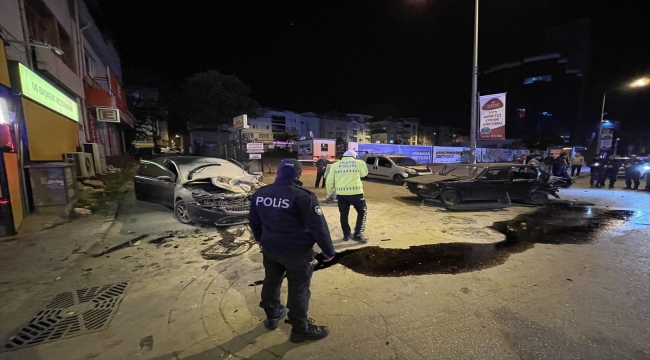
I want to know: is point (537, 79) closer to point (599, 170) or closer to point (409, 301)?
point (599, 170)

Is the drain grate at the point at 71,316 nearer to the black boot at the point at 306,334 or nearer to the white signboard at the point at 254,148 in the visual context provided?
the black boot at the point at 306,334

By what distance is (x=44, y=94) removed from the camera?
823cm

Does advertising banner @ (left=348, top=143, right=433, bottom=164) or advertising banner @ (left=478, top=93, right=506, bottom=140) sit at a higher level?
advertising banner @ (left=478, top=93, right=506, bottom=140)

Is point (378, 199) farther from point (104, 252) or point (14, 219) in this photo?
point (14, 219)

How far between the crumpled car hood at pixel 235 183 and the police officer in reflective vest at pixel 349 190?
2476mm

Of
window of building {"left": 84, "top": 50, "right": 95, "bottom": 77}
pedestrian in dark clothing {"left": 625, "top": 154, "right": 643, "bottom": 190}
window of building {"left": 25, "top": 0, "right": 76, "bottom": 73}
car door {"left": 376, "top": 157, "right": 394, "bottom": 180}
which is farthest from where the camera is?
window of building {"left": 84, "top": 50, "right": 95, "bottom": 77}

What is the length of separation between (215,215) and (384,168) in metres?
10.7

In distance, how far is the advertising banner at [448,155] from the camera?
871 inches

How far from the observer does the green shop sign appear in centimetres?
694

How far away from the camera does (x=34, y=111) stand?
797cm

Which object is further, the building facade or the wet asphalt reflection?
the building facade

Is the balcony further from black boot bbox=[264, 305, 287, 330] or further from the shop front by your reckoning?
black boot bbox=[264, 305, 287, 330]

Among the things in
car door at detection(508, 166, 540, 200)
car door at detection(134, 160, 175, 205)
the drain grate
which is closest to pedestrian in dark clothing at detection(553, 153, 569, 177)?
car door at detection(508, 166, 540, 200)

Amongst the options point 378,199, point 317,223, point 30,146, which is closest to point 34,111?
point 30,146
